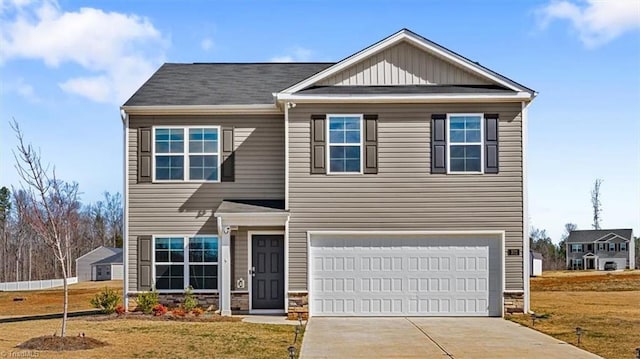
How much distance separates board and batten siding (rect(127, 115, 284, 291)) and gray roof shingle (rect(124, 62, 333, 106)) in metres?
0.50

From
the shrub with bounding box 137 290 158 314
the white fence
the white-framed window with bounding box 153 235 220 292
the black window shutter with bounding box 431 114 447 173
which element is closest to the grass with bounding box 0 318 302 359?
the shrub with bounding box 137 290 158 314

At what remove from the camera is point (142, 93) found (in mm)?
20844

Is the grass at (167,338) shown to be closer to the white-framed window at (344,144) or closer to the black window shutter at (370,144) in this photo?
the white-framed window at (344,144)

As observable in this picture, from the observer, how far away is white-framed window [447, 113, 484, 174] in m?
19.3

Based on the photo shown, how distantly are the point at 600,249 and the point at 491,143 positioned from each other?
69.5 m

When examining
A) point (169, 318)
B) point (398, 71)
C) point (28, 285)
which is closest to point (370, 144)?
point (398, 71)

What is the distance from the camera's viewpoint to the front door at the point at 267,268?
66.2ft

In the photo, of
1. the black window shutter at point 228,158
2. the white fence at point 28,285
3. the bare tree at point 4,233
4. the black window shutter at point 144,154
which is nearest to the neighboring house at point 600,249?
the white fence at point 28,285

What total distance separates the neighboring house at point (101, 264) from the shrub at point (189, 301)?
1869 inches

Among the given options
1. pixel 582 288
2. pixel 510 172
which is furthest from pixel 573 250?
pixel 510 172

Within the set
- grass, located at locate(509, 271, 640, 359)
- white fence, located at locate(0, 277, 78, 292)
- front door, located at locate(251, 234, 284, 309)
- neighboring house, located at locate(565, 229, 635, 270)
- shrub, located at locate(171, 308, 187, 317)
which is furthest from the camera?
neighboring house, located at locate(565, 229, 635, 270)

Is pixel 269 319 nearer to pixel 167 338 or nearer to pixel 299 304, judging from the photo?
pixel 299 304

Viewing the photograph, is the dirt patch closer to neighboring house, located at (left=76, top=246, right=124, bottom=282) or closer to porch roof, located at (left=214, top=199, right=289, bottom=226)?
porch roof, located at (left=214, top=199, right=289, bottom=226)

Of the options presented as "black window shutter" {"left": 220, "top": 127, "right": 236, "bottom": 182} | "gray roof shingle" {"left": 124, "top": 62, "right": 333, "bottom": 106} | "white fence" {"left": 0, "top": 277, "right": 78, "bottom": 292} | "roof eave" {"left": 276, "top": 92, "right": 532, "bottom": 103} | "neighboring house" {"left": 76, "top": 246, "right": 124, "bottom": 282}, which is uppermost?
"gray roof shingle" {"left": 124, "top": 62, "right": 333, "bottom": 106}
